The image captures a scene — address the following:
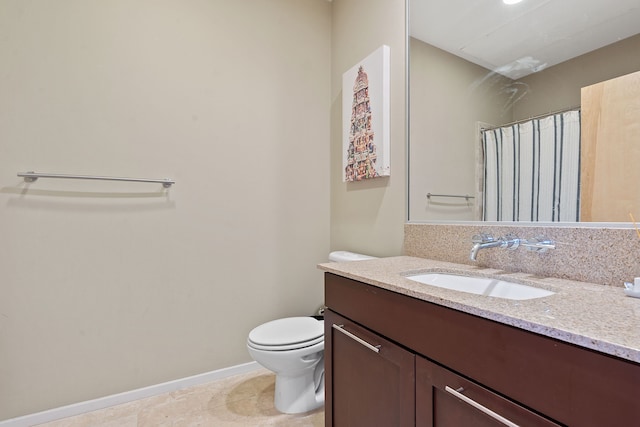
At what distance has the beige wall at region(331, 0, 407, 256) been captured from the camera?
5.11 ft

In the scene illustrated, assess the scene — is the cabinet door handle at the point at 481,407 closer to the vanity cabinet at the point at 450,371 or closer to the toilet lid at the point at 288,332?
the vanity cabinet at the point at 450,371

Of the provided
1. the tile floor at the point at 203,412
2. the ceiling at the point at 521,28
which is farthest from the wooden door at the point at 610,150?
the tile floor at the point at 203,412

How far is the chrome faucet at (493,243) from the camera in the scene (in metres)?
0.99

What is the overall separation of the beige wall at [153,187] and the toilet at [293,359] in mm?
424

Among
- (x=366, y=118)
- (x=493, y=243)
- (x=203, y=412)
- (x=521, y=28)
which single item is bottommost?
(x=203, y=412)

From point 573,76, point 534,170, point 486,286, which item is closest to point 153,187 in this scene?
point 486,286

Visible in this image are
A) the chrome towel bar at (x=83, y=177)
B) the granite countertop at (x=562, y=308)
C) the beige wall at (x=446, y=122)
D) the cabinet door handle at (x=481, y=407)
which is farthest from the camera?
the chrome towel bar at (x=83, y=177)

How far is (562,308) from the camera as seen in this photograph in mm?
632

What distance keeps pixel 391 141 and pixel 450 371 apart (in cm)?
117

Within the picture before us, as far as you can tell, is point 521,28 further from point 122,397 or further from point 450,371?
point 122,397

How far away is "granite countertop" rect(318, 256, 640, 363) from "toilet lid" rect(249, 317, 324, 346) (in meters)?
0.59

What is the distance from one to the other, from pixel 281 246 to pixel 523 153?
142 centimetres

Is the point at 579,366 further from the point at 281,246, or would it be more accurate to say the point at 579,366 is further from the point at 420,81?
the point at 281,246

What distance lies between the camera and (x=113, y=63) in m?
1.54
